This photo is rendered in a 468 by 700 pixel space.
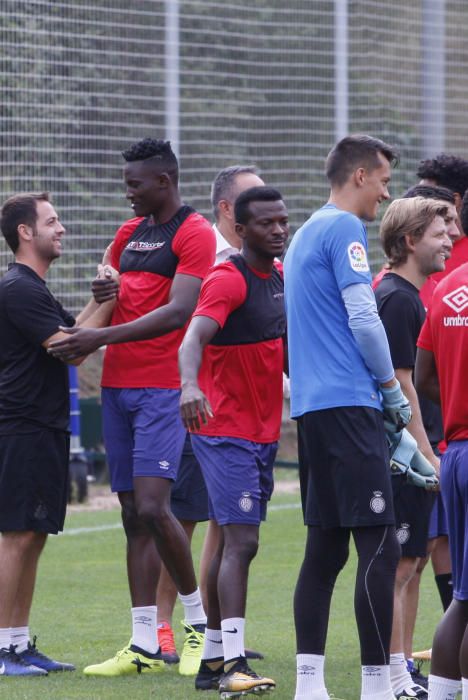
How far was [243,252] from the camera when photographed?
6359 millimetres

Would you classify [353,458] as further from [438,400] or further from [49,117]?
[49,117]

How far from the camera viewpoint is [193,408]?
559cm

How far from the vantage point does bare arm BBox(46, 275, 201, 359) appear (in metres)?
6.58

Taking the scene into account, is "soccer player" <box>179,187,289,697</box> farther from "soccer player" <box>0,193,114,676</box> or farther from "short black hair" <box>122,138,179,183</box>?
"soccer player" <box>0,193,114,676</box>

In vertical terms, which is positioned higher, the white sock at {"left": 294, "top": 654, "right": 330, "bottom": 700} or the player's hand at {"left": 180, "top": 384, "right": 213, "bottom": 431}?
the player's hand at {"left": 180, "top": 384, "right": 213, "bottom": 431}

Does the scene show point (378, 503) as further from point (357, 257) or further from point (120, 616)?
point (120, 616)

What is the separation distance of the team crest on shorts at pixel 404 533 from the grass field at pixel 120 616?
67cm

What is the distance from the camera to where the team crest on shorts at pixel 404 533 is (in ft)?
20.4

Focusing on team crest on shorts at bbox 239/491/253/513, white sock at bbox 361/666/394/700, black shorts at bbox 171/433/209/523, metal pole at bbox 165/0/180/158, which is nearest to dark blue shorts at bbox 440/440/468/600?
white sock at bbox 361/666/394/700

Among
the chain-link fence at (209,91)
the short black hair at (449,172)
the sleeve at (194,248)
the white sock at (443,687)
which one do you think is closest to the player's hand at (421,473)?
the white sock at (443,687)

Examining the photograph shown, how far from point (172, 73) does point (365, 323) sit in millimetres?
9770

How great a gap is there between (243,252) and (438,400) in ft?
4.09

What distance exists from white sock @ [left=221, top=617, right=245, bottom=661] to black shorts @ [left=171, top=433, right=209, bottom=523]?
4.48ft

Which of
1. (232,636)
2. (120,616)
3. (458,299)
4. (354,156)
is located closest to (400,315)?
(354,156)
